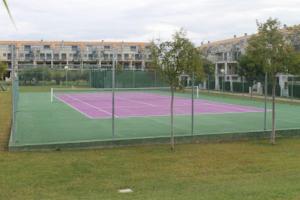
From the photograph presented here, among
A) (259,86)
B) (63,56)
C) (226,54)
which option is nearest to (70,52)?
(63,56)

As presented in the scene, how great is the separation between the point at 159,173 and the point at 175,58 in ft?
12.1

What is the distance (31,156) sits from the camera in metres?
11.1

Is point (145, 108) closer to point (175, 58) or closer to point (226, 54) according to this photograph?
point (175, 58)

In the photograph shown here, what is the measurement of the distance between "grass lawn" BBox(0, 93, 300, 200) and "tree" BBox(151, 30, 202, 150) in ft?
5.11

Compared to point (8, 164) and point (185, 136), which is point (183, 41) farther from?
point (8, 164)

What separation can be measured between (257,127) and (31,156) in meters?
8.71

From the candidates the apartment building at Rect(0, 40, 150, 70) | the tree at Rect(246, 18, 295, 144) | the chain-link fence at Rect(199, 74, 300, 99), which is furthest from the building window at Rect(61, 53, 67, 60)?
the tree at Rect(246, 18, 295, 144)

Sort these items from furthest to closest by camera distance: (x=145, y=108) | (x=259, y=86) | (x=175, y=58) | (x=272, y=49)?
(x=259, y=86) < (x=145, y=108) < (x=272, y=49) < (x=175, y=58)

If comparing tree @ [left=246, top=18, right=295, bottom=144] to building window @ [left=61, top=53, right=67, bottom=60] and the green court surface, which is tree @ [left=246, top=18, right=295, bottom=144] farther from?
building window @ [left=61, top=53, right=67, bottom=60]

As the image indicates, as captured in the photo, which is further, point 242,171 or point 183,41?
point 183,41

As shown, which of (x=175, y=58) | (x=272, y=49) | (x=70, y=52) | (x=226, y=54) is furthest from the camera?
(x=70, y=52)

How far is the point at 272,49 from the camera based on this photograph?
13.1m

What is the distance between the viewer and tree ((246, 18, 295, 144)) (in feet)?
42.4

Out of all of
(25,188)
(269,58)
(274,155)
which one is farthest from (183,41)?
(25,188)
